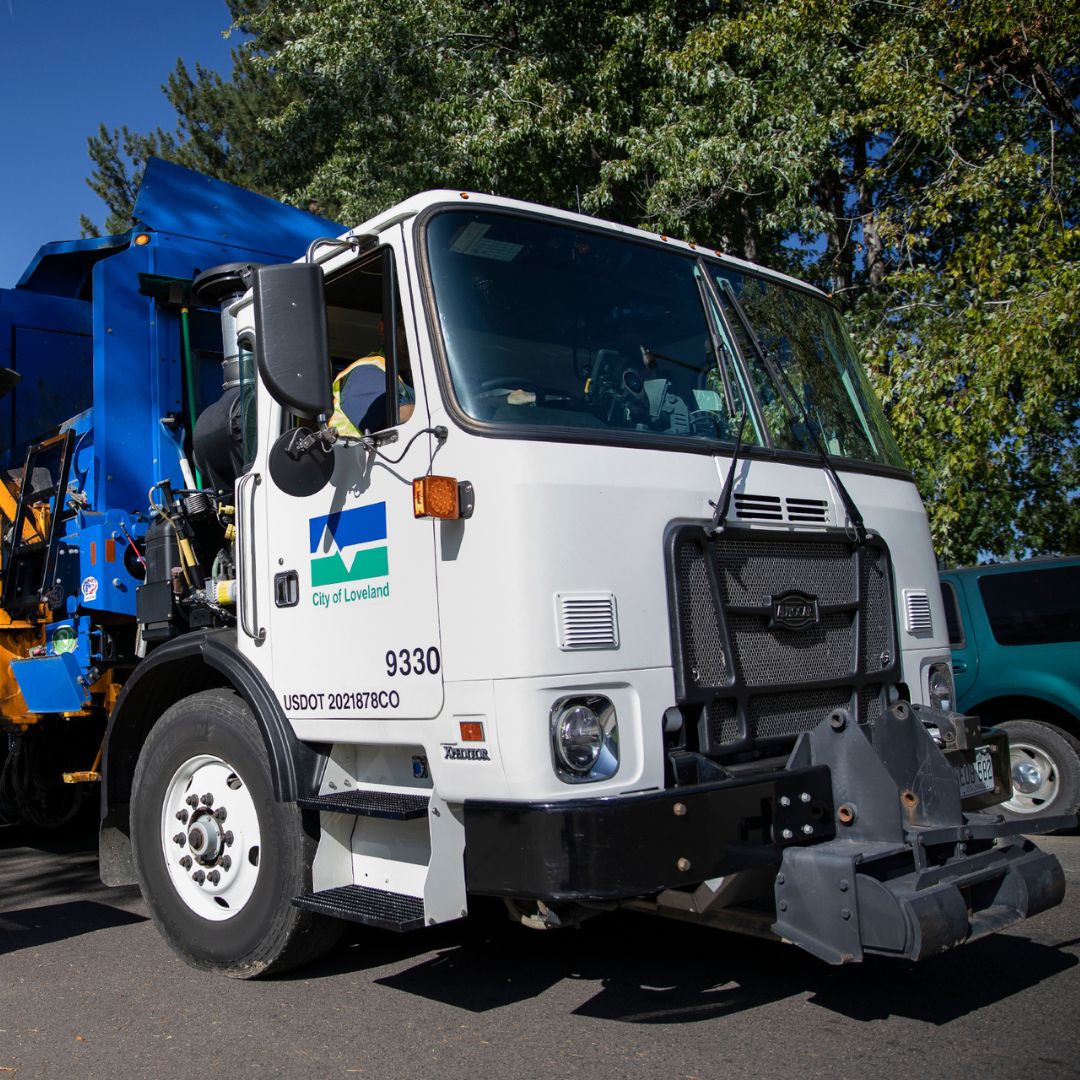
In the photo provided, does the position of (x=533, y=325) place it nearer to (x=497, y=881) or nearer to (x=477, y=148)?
(x=497, y=881)

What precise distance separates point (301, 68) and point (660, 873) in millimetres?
13095

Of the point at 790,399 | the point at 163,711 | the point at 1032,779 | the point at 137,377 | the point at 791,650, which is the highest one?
the point at 137,377

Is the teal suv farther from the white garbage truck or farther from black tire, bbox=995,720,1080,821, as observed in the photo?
the white garbage truck

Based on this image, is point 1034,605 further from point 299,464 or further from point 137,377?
point 137,377

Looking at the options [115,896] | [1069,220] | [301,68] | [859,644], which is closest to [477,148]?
[301,68]

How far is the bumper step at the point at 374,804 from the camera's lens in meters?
3.60

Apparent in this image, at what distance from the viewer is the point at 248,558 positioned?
14.5 ft

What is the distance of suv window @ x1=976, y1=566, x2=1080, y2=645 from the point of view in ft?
24.8

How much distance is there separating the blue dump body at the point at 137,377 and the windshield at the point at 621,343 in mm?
2199

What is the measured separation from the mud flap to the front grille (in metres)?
0.23

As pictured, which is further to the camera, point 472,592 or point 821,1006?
point 821,1006

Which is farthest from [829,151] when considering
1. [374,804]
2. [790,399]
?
[374,804]

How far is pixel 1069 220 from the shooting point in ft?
43.7

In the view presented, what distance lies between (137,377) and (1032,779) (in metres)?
5.87
